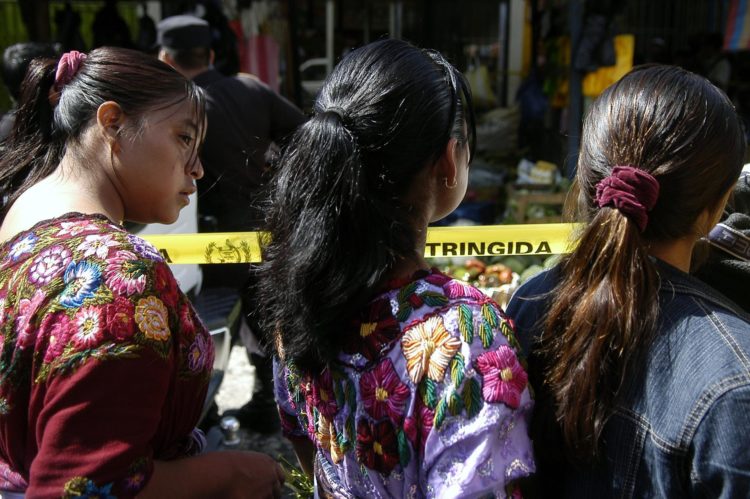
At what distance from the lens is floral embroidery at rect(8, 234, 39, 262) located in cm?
132

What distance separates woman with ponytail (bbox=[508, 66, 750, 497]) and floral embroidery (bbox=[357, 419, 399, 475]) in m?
0.31

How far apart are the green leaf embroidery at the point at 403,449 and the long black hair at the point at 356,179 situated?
0.19 metres

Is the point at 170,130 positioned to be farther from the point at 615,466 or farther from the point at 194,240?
the point at 194,240

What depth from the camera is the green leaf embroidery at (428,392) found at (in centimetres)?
114

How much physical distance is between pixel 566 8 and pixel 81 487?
737 cm

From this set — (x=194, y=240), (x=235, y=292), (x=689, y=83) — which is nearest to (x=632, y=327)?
(x=689, y=83)

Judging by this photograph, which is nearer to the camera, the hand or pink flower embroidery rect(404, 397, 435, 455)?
pink flower embroidery rect(404, 397, 435, 455)

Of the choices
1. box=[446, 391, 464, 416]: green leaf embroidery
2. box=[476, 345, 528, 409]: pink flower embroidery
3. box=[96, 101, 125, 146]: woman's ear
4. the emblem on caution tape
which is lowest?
box=[446, 391, 464, 416]: green leaf embroidery

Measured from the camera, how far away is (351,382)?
1.25 meters

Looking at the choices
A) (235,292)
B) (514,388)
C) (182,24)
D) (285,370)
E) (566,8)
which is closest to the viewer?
(514,388)

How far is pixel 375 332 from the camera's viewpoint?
4.03 ft

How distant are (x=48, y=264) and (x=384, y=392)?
2.08 ft

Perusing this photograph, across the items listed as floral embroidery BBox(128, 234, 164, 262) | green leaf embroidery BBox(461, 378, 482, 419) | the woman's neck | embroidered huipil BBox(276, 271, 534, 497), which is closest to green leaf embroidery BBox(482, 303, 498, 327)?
embroidered huipil BBox(276, 271, 534, 497)

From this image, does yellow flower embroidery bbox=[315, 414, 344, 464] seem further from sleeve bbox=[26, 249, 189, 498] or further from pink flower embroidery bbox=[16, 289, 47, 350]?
pink flower embroidery bbox=[16, 289, 47, 350]
